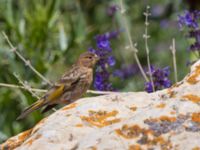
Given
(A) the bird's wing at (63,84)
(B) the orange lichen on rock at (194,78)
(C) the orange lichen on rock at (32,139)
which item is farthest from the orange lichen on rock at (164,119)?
(A) the bird's wing at (63,84)

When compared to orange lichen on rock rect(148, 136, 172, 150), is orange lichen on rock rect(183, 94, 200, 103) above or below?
above

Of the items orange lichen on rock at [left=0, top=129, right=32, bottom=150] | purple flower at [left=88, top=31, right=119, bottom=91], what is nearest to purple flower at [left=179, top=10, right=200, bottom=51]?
purple flower at [left=88, top=31, right=119, bottom=91]

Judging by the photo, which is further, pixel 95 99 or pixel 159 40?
pixel 159 40

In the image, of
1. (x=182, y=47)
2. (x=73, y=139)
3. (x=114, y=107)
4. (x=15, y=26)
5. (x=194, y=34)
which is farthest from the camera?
(x=182, y=47)

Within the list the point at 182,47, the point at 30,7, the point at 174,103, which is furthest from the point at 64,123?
the point at 182,47

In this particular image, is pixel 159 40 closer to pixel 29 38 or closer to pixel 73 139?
pixel 29 38

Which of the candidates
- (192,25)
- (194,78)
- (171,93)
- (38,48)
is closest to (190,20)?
(192,25)

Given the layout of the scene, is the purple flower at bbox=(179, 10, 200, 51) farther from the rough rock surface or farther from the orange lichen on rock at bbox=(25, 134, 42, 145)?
the orange lichen on rock at bbox=(25, 134, 42, 145)
